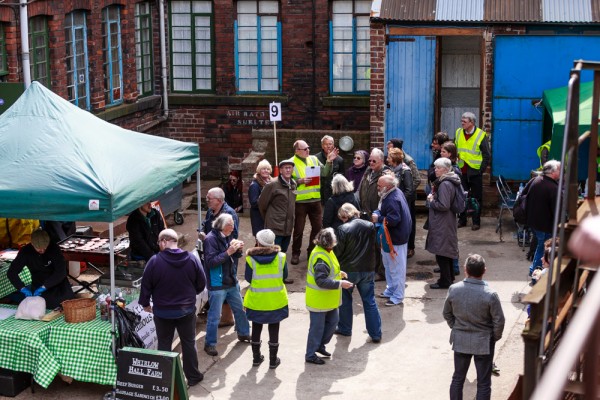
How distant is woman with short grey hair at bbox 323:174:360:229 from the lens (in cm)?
1158

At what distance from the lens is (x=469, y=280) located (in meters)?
8.10

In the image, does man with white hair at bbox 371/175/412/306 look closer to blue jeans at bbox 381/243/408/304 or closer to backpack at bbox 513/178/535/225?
blue jeans at bbox 381/243/408/304

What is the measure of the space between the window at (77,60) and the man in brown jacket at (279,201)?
5558mm

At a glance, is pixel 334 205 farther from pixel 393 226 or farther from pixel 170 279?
pixel 170 279

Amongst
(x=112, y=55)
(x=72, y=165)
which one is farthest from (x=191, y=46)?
(x=72, y=165)

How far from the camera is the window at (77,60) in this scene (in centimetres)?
1642

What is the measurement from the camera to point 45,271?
971 centimetres

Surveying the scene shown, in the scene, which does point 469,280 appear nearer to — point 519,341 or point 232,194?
point 519,341

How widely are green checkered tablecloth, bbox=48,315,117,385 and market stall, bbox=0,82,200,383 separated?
0.03m

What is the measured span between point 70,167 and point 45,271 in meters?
1.24

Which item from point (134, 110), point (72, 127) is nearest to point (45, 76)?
point (134, 110)

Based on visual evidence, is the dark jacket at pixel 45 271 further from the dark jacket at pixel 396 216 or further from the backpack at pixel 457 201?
the backpack at pixel 457 201

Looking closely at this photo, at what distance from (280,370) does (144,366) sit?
5.50ft

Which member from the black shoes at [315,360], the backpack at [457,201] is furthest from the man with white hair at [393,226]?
the black shoes at [315,360]
